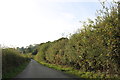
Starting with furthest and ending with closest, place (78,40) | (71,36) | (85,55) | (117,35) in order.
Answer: (71,36) < (78,40) < (85,55) < (117,35)

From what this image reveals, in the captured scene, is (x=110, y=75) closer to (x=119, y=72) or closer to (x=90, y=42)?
(x=119, y=72)

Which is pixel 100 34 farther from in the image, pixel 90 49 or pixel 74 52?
pixel 74 52

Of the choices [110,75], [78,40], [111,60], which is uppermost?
[78,40]

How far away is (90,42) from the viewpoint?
1366 cm

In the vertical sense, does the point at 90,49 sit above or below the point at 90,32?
below

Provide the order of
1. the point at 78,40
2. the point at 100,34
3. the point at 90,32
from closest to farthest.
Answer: the point at 100,34 → the point at 90,32 → the point at 78,40

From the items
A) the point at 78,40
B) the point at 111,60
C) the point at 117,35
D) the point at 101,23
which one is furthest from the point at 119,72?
the point at 78,40

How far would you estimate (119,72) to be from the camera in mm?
10766

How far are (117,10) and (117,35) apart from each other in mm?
1516

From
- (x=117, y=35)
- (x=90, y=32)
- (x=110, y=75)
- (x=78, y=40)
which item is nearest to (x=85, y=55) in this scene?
(x=78, y=40)

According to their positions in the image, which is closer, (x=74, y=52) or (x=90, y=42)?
(x=90, y=42)

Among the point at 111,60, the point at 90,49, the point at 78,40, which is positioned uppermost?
the point at 78,40

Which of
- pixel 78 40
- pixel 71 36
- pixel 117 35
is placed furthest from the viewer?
pixel 71 36

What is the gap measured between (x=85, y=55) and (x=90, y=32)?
352 centimetres
